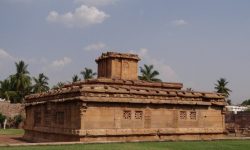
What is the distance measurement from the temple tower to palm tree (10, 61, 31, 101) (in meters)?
29.0

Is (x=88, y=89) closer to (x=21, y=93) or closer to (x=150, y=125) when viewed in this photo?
(x=150, y=125)

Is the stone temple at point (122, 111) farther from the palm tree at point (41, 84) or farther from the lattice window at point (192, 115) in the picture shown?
the palm tree at point (41, 84)

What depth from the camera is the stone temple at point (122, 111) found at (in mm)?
18297

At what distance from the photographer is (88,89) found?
18109mm

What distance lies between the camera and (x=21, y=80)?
51156 mm

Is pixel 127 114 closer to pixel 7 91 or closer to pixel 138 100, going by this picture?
pixel 138 100

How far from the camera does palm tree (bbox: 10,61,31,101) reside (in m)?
51.2

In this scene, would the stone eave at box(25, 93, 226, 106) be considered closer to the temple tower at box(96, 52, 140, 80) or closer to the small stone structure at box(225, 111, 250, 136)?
the temple tower at box(96, 52, 140, 80)

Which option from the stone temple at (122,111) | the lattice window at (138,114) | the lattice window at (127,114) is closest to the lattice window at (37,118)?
the stone temple at (122,111)

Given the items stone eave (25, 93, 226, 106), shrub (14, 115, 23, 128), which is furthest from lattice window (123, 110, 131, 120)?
shrub (14, 115, 23, 128)

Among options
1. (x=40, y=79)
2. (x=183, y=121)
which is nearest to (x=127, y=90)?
(x=183, y=121)

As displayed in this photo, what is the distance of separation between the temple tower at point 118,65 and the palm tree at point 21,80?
29.0 meters

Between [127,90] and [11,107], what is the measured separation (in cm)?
2568

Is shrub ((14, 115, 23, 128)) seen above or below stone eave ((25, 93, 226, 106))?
below
